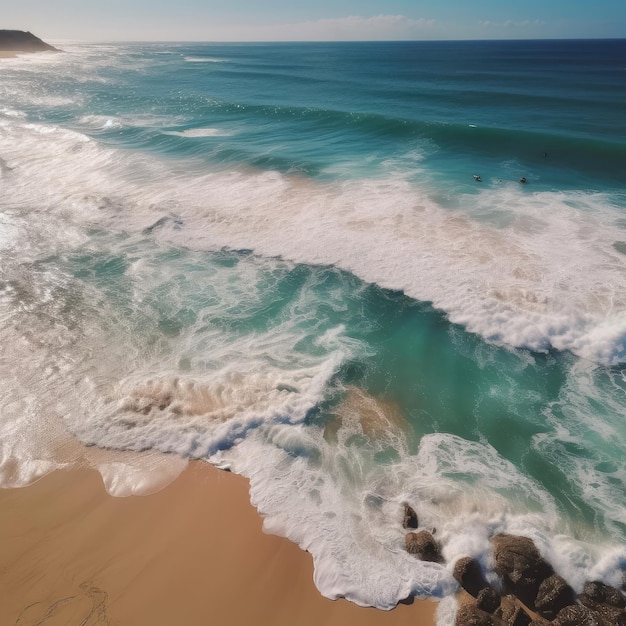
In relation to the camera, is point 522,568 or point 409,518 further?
point 409,518

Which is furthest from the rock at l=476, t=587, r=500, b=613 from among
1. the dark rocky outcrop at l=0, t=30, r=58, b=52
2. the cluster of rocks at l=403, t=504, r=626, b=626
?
the dark rocky outcrop at l=0, t=30, r=58, b=52

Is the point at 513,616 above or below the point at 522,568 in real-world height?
below

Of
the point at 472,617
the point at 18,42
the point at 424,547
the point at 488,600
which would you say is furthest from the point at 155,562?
the point at 18,42

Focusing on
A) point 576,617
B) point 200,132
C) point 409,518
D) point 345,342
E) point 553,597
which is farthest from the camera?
point 200,132

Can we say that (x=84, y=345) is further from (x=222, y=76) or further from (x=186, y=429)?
(x=222, y=76)

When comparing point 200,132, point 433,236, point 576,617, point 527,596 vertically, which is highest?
point 200,132

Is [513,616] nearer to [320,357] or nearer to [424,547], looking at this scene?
[424,547]

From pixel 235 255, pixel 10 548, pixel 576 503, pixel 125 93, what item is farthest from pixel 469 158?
pixel 125 93
